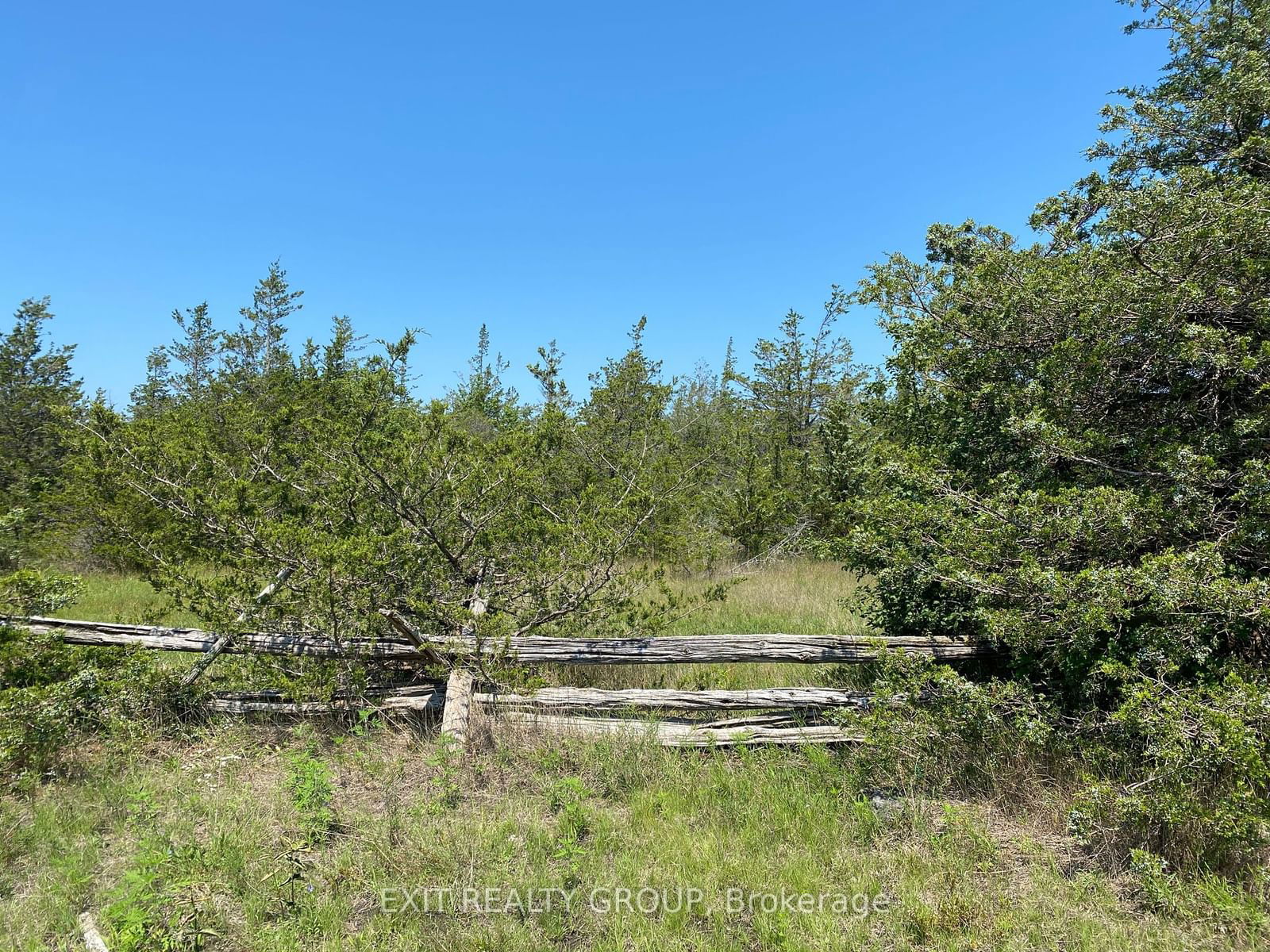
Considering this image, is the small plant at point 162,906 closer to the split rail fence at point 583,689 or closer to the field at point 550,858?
the field at point 550,858

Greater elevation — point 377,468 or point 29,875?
point 377,468

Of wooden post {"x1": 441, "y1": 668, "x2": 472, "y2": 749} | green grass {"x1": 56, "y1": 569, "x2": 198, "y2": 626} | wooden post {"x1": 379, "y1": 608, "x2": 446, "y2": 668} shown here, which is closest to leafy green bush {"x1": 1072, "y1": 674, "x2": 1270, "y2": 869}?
wooden post {"x1": 441, "y1": 668, "x2": 472, "y2": 749}

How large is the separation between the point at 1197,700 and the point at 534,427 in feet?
17.4

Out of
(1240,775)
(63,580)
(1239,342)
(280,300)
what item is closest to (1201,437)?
(1239,342)

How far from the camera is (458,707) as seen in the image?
499 cm

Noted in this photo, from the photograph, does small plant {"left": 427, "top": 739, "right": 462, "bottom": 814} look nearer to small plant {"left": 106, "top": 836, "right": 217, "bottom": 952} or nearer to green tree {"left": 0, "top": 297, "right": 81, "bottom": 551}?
small plant {"left": 106, "top": 836, "right": 217, "bottom": 952}

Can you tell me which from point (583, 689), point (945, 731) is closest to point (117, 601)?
point (583, 689)

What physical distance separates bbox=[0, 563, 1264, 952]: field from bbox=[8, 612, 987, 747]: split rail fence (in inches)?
11.9

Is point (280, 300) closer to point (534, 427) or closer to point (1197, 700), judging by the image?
point (534, 427)

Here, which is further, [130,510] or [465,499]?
[130,510]

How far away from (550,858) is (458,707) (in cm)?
188

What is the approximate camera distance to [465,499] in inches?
215

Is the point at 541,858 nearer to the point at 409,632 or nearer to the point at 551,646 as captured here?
the point at 551,646

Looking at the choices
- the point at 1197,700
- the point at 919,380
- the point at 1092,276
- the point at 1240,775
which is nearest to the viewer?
the point at 1240,775
